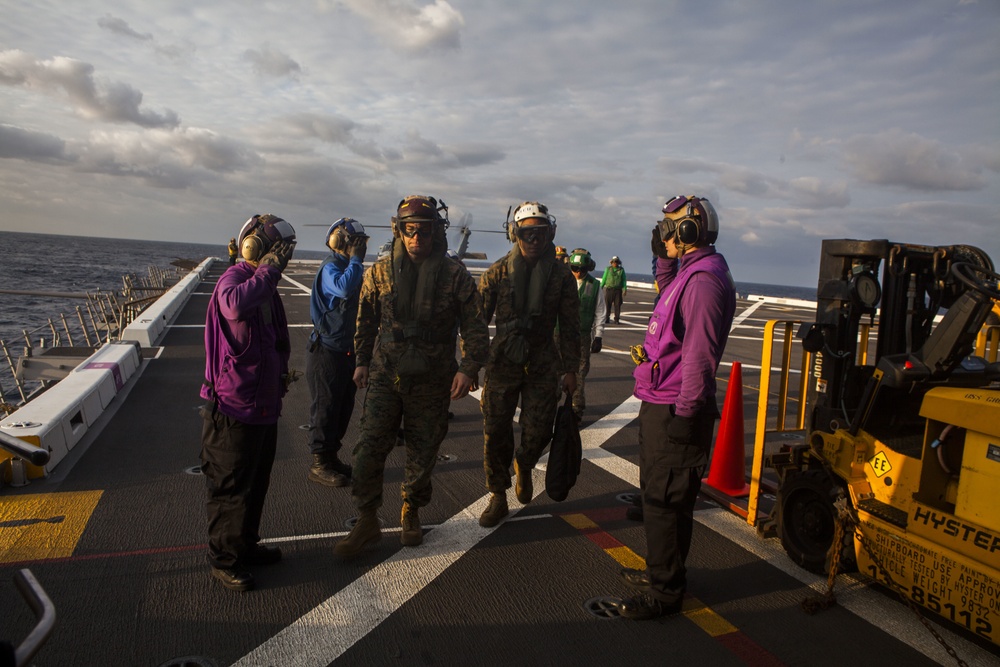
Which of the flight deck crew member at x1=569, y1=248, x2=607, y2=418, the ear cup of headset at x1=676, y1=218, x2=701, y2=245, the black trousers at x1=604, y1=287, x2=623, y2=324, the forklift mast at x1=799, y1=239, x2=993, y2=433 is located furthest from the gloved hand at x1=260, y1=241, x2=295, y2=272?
the black trousers at x1=604, y1=287, x2=623, y2=324

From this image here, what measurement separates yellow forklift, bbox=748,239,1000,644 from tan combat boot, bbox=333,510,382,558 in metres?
2.76

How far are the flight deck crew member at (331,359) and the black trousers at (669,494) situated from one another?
Result: 9.33 feet

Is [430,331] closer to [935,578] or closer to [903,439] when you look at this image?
[903,439]

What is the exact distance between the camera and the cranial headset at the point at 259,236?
3.84m

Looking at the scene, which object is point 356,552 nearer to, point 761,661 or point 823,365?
point 761,661

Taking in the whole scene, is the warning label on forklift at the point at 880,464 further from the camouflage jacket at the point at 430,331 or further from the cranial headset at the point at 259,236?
the cranial headset at the point at 259,236

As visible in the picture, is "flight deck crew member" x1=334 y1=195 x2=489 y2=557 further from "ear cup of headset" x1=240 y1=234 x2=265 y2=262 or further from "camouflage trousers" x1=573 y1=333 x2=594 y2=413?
"camouflage trousers" x1=573 y1=333 x2=594 y2=413

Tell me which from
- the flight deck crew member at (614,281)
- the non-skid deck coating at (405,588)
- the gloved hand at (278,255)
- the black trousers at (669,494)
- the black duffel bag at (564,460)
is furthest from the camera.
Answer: the flight deck crew member at (614,281)

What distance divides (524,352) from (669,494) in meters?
1.59

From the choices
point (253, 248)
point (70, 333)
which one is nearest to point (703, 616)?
point (253, 248)

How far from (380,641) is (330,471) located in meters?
2.44

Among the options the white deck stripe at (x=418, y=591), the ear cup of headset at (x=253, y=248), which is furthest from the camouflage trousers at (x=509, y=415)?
the ear cup of headset at (x=253, y=248)

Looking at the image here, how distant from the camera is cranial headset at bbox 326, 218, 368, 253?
5.71 m

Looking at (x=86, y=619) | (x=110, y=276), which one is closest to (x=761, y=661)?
(x=86, y=619)
